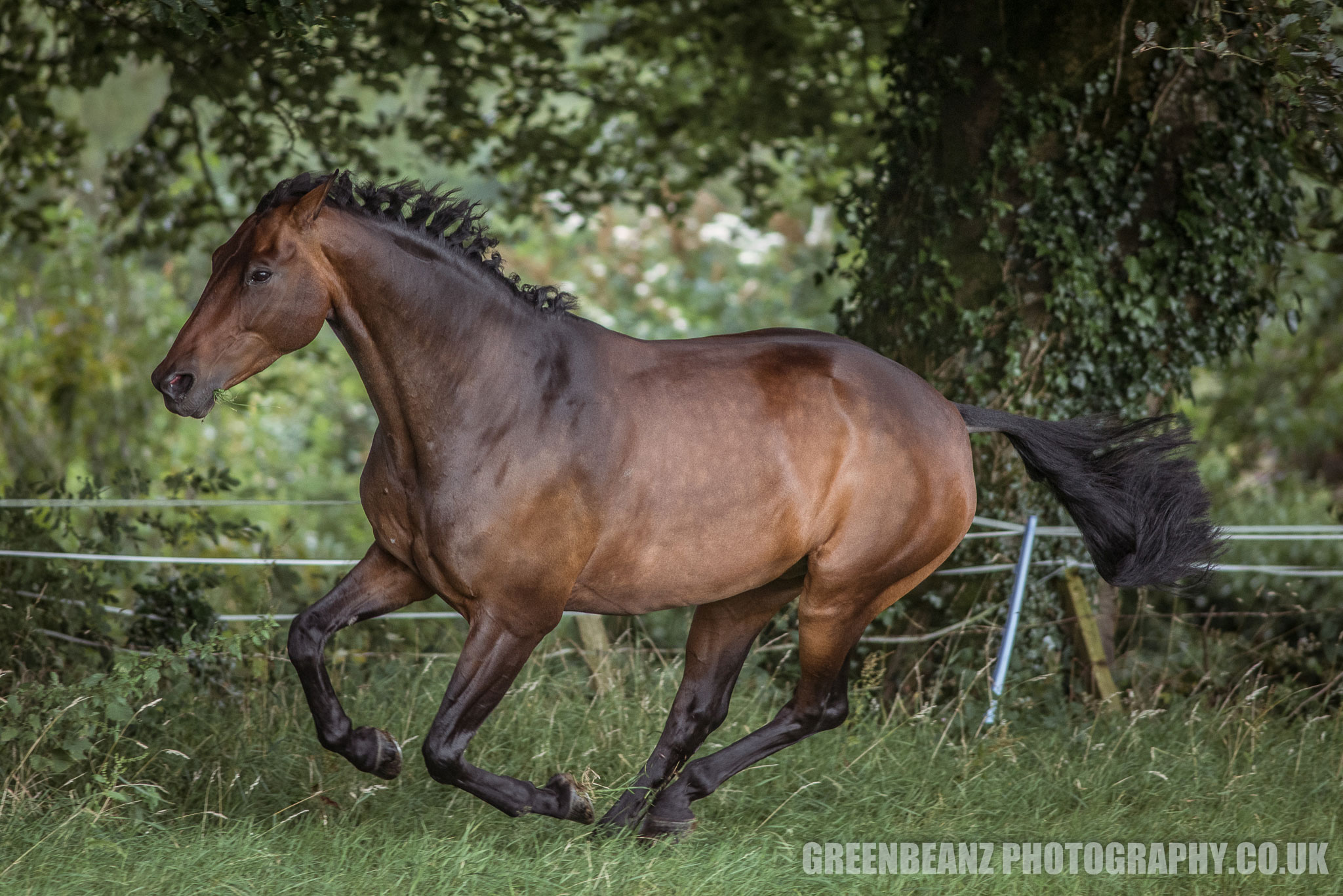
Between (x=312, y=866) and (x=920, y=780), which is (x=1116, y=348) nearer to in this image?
(x=920, y=780)

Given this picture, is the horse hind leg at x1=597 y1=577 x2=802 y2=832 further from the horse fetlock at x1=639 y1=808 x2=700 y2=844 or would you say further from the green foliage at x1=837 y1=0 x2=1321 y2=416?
the green foliage at x1=837 y1=0 x2=1321 y2=416

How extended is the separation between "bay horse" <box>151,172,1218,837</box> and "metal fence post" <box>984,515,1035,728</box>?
1133mm

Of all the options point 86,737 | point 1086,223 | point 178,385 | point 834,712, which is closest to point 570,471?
point 178,385

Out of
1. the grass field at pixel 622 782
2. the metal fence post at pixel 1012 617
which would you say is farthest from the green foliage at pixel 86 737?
the metal fence post at pixel 1012 617

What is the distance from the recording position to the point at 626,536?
3.73 meters

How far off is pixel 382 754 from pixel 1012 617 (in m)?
2.96

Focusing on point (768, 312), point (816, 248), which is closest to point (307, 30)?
point (768, 312)

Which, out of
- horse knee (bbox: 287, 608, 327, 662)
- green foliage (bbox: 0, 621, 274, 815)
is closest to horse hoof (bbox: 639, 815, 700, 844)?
horse knee (bbox: 287, 608, 327, 662)

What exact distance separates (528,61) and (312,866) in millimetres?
5904

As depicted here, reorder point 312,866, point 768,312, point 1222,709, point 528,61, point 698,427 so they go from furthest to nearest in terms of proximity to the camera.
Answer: point 768,312 < point 528,61 < point 1222,709 < point 698,427 < point 312,866

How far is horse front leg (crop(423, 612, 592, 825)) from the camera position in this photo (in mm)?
3510

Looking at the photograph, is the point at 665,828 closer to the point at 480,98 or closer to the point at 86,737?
the point at 86,737

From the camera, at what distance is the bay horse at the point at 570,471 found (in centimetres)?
344

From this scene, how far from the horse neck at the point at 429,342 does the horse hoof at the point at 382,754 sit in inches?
33.1
